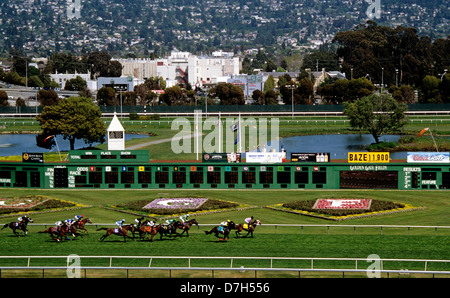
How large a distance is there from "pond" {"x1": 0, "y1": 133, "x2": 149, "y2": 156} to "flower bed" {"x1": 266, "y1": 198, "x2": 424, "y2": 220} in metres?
53.5

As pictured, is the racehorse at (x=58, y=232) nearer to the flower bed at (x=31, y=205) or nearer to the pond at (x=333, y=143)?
the flower bed at (x=31, y=205)

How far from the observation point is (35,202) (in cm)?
4988

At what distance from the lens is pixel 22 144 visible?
106 meters

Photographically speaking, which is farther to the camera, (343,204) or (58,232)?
(343,204)

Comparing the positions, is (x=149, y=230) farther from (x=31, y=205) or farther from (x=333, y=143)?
(x=333, y=143)

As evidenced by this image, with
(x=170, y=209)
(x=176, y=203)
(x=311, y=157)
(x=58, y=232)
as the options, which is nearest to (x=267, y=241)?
(x=58, y=232)

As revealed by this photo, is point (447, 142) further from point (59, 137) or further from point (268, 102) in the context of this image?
point (268, 102)

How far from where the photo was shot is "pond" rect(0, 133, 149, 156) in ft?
320

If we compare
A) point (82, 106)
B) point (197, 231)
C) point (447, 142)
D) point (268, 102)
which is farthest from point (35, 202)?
point (268, 102)

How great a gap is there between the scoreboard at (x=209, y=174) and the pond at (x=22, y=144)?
1468 inches

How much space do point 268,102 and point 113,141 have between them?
5324 inches

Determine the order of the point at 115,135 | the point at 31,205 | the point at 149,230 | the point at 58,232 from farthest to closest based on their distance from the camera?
the point at 115,135
the point at 31,205
the point at 58,232
the point at 149,230

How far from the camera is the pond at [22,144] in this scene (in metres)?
97.4

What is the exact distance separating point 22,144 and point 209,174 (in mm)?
58364
